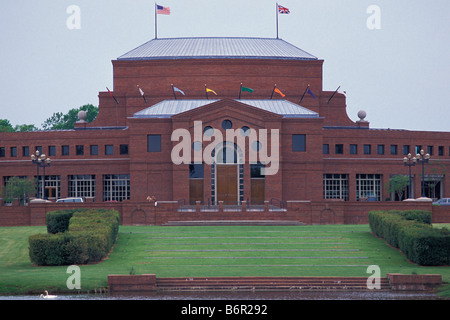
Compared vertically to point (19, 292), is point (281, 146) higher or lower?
higher

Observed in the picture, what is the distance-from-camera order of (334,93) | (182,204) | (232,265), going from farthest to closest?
(334,93) → (182,204) → (232,265)

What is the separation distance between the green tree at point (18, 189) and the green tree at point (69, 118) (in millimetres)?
51059

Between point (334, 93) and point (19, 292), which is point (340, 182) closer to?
point (334, 93)

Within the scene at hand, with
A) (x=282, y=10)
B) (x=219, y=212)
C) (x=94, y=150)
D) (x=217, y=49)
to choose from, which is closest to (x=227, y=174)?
(x=219, y=212)

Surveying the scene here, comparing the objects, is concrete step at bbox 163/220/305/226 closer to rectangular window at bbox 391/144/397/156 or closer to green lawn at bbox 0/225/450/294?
green lawn at bbox 0/225/450/294

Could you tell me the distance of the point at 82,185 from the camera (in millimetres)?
69250

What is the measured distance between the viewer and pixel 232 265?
3653 centimetres

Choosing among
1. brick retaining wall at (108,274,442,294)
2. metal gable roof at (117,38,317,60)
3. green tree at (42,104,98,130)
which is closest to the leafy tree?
green tree at (42,104,98,130)

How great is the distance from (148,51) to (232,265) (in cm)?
4392

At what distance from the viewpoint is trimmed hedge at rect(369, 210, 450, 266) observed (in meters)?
36.2

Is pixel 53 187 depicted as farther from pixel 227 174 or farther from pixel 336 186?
pixel 336 186

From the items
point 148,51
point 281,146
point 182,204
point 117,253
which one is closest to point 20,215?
point 182,204
